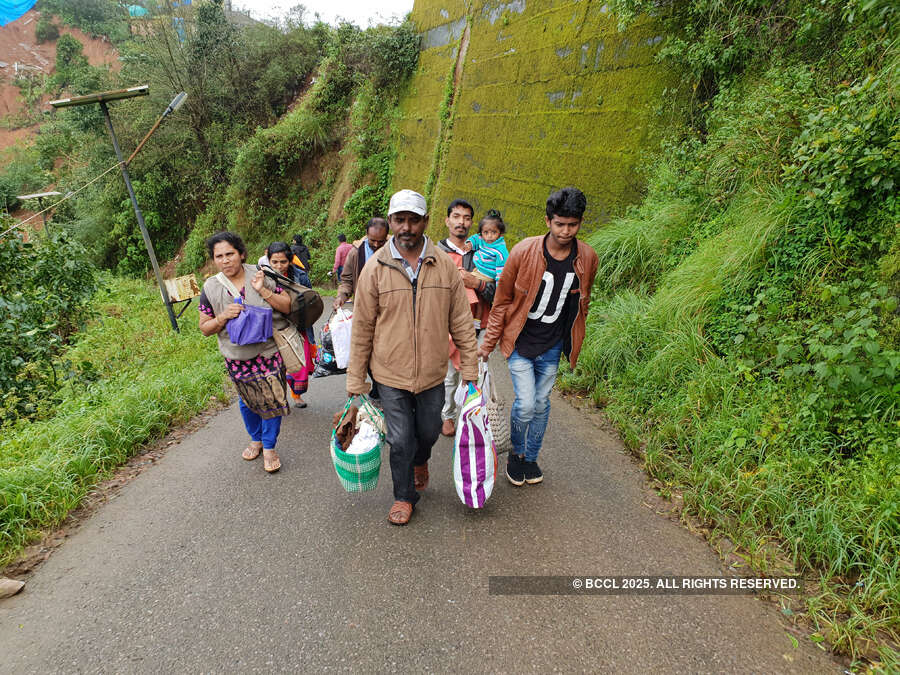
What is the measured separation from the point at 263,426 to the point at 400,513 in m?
1.49

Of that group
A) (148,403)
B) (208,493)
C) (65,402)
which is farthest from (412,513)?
(65,402)

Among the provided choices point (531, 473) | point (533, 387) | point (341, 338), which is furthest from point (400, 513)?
point (341, 338)

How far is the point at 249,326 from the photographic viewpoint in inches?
128

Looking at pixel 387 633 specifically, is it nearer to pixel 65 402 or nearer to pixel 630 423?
pixel 630 423

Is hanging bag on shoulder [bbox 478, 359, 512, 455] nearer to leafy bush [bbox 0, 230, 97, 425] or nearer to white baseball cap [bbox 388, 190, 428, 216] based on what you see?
white baseball cap [bbox 388, 190, 428, 216]

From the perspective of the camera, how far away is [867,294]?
2.86 m

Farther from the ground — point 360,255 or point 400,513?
point 360,255

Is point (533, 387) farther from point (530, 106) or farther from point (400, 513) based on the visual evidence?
point (530, 106)

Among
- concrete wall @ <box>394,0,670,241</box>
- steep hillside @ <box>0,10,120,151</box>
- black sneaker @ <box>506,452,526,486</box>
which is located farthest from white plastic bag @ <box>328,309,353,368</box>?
steep hillside @ <box>0,10,120,151</box>

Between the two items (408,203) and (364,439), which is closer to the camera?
(408,203)

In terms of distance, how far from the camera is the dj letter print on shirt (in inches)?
116

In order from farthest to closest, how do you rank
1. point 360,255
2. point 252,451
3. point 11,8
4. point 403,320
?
point 11,8 → point 360,255 → point 252,451 → point 403,320

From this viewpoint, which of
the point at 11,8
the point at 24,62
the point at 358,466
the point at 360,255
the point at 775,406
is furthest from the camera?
the point at 24,62

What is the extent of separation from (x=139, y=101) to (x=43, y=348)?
19785mm
